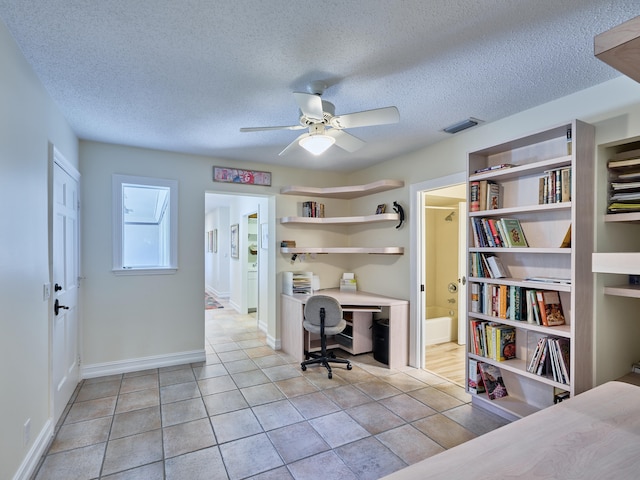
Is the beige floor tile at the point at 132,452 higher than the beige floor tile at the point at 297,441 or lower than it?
higher

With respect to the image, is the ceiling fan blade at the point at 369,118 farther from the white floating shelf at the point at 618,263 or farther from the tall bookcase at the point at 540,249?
the white floating shelf at the point at 618,263

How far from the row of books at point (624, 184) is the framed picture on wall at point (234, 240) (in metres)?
5.94

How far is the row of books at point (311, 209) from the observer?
4.53 meters

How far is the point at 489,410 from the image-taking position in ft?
9.05

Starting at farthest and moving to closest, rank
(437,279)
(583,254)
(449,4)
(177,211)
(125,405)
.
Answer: (437,279)
(177,211)
(125,405)
(583,254)
(449,4)

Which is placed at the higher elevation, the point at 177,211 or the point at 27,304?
the point at 177,211

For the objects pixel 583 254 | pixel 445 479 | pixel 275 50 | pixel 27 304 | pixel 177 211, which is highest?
pixel 275 50

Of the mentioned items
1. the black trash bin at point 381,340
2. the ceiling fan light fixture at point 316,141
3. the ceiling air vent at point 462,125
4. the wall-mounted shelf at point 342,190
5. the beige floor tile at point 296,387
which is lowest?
the beige floor tile at point 296,387

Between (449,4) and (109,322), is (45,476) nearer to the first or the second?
(109,322)

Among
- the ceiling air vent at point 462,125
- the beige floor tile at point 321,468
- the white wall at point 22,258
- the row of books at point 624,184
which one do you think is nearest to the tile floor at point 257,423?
the beige floor tile at point 321,468

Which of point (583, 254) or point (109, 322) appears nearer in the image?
point (583, 254)

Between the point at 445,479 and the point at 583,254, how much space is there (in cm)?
211

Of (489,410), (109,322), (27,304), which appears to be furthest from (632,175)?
(109,322)

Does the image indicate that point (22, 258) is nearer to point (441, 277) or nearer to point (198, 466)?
point (198, 466)
